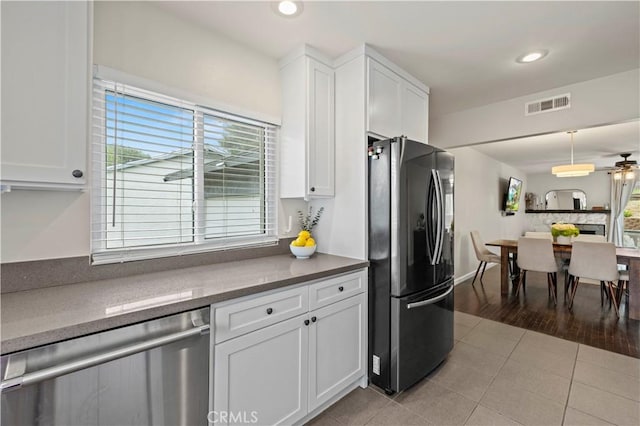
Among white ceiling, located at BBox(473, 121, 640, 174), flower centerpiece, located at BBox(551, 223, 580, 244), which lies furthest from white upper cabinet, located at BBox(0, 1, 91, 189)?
flower centerpiece, located at BBox(551, 223, 580, 244)

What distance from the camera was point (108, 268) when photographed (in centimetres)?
152

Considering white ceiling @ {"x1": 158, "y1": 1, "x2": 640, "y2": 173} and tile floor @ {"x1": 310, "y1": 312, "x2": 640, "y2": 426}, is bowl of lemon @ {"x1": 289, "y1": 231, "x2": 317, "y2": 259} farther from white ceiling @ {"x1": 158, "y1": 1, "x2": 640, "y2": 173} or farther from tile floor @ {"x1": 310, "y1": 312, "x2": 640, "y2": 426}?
white ceiling @ {"x1": 158, "y1": 1, "x2": 640, "y2": 173}

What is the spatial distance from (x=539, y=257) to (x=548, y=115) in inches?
91.7

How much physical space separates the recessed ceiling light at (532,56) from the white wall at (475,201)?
2.49m

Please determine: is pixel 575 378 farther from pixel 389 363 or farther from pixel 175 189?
pixel 175 189

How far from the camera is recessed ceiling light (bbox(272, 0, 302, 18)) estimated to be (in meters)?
1.65

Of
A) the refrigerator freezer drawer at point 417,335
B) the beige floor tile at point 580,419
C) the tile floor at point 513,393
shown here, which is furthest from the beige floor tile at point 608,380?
the refrigerator freezer drawer at point 417,335

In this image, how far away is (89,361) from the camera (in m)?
0.93

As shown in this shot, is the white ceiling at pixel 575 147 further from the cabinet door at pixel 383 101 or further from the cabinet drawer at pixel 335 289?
the cabinet drawer at pixel 335 289

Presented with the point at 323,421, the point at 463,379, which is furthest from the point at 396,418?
the point at 463,379

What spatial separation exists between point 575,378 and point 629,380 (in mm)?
372

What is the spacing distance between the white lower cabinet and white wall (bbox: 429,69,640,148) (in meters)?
2.41

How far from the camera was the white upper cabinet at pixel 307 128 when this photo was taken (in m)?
2.11

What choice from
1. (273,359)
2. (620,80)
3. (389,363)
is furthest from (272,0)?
(620,80)
